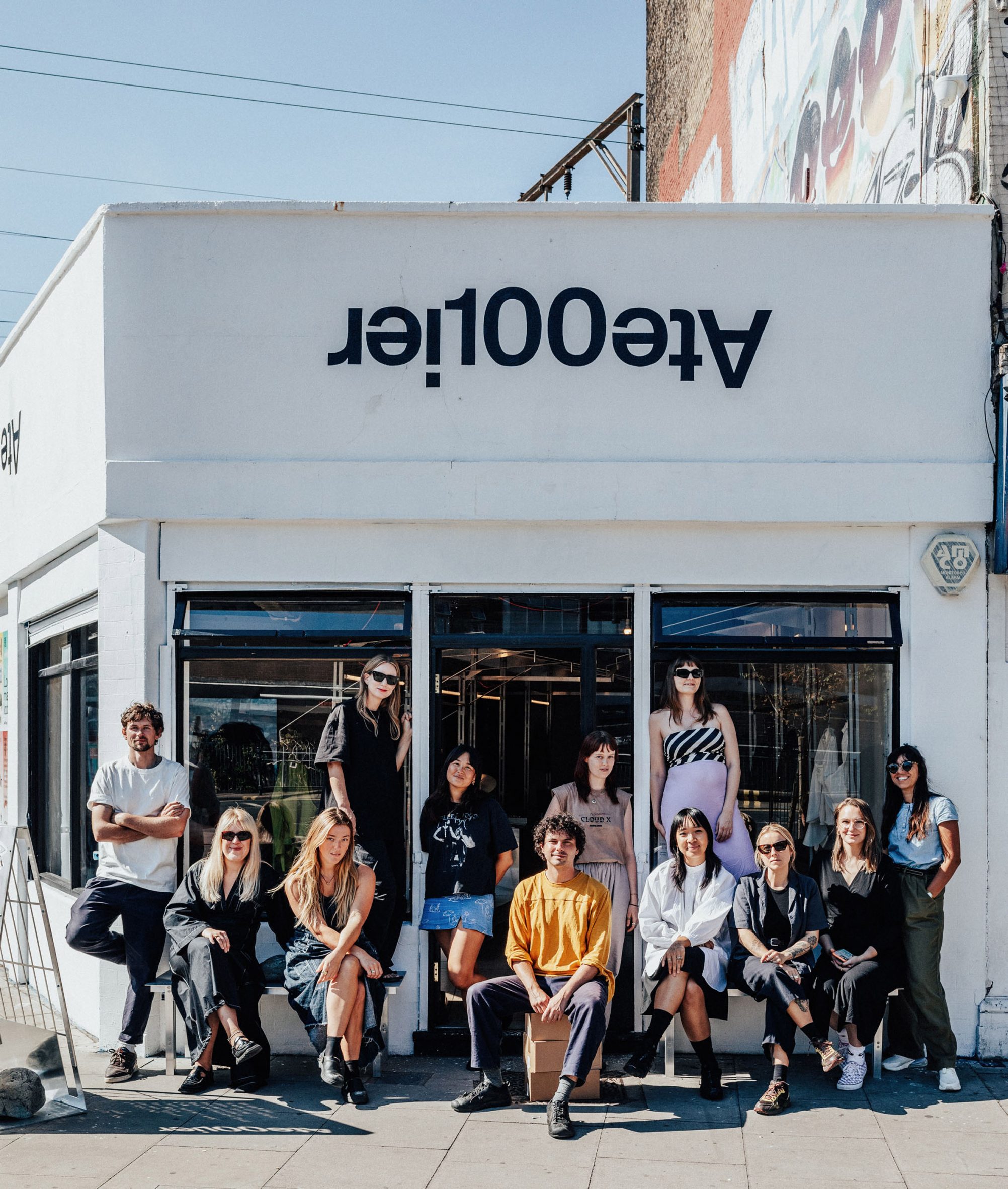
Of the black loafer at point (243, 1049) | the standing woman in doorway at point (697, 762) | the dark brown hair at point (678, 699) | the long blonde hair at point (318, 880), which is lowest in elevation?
the black loafer at point (243, 1049)

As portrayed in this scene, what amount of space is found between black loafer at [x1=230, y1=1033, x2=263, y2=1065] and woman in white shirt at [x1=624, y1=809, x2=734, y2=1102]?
6.20ft

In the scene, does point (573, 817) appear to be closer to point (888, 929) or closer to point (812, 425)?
point (888, 929)

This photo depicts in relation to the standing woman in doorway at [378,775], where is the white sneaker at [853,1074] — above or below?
below

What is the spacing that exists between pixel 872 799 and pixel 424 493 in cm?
318

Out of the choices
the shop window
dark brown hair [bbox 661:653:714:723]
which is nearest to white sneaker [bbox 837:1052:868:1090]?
dark brown hair [bbox 661:653:714:723]

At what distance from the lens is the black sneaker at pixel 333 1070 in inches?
243

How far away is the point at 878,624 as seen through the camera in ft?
23.4

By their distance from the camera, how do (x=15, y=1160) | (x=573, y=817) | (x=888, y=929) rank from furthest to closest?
(x=573, y=817)
(x=888, y=929)
(x=15, y=1160)

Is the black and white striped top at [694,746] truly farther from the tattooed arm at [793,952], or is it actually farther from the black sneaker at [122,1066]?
the black sneaker at [122,1066]

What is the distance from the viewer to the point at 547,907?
6.25 metres

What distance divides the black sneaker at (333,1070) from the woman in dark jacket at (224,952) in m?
0.33

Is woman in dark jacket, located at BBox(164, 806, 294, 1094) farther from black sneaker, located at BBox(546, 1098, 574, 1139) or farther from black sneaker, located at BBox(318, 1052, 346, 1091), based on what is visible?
black sneaker, located at BBox(546, 1098, 574, 1139)

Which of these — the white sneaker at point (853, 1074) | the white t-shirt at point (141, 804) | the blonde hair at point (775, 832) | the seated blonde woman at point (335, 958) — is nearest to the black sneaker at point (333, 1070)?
the seated blonde woman at point (335, 958)

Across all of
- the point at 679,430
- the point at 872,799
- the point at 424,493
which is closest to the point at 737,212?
the point at 679,430
